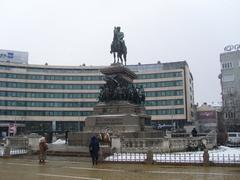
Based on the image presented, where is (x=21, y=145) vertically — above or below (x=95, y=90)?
below

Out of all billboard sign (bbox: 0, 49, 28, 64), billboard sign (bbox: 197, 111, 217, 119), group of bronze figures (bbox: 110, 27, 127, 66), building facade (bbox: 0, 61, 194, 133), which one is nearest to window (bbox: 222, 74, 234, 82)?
building facade (bbox: 0, 61, 194, 133)

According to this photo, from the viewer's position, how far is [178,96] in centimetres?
11006

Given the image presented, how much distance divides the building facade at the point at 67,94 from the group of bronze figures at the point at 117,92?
72460 mm

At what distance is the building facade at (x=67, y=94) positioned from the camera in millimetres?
110125

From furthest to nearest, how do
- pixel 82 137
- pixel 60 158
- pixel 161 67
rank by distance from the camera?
pixel 161 67
pixel 82 137
pixel 60 158

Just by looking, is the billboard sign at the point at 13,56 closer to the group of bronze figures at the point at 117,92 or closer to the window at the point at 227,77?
the window at the point at 227,77

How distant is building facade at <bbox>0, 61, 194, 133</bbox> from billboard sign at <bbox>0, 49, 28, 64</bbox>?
5023 mm

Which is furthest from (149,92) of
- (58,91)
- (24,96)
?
(24,96)

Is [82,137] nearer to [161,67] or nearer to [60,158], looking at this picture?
[60,158]

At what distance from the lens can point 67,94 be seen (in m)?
116

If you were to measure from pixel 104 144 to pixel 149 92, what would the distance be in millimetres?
82441

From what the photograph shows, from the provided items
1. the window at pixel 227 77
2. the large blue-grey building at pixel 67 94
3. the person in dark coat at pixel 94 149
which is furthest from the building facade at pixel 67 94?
the person in dark coat at pixel 94 149

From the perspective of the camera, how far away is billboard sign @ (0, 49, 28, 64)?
11696cm

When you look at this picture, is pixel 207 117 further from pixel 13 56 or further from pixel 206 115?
pixel 13 56
